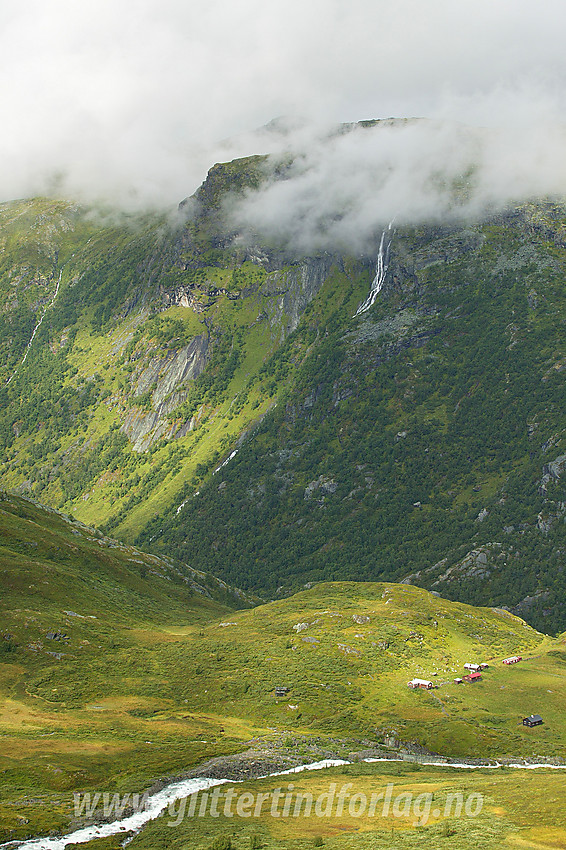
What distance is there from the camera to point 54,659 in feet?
506

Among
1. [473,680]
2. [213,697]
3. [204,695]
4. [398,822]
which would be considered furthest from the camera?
[473,680]

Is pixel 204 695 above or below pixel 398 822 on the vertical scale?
below

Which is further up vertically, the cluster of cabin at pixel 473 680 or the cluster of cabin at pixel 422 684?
the cluster of cabin at pixel 422 684

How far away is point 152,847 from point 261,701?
7208cm

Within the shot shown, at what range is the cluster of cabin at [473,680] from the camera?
13284 centimetres

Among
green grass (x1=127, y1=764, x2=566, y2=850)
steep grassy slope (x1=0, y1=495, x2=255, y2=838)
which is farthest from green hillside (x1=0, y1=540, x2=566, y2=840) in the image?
green grass (x1=127, y1=764, x2=566, y2=850)

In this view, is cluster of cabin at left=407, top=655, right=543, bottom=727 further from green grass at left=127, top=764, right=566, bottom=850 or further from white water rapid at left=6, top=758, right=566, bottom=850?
green grass at left=127, top=764, right=566, bottom=850

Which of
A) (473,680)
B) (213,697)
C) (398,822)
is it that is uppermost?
(398,822)

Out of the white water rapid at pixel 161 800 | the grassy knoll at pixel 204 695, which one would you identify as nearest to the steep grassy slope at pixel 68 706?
the grassy knoll at pixel 204 695

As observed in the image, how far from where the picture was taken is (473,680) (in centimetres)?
15712

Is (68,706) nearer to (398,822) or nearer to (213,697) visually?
(213,697)

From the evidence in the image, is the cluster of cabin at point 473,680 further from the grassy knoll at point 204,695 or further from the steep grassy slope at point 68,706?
the steep grassy slope at point 68,706

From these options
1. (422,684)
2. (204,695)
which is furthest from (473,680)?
(204,695)

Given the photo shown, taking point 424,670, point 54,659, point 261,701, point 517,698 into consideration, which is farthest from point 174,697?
point 517,698
